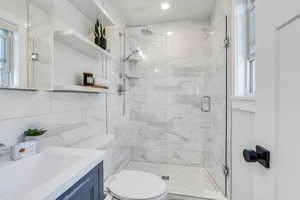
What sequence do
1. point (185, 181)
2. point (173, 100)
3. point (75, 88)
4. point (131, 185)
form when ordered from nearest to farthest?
1. point (75, 88)
2. point (131, 185)
3. point (185, 181)
4. point (173, 100)

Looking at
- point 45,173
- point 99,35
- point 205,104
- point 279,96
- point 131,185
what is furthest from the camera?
point 205,104

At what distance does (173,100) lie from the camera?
2.40 meters

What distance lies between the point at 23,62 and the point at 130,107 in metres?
1.79

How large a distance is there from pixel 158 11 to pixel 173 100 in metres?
1.34

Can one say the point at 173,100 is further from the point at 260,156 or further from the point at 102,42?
the point at 260,156

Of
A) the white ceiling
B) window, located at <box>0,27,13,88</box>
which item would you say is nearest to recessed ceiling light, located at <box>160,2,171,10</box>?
the white ceiling

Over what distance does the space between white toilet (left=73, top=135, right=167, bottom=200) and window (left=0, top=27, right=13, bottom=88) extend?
657 mm

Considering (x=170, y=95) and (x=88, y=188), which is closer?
(x=88, y=188)

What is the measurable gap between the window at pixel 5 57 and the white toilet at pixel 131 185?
66cm

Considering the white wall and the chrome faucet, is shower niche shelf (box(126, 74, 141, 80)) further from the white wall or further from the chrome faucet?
the chrome faucet

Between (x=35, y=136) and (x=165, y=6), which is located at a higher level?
(x=165, y=6)

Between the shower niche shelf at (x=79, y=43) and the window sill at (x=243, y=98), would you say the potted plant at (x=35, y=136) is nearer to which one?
the shower niche shelf at (x=79, y=43)

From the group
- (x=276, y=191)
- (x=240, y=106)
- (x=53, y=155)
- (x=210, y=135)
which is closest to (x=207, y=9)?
(x=240, y=106)

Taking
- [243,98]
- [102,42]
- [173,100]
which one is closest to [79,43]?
[102,42]
